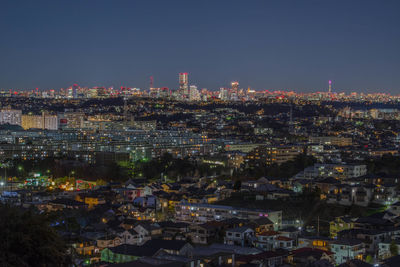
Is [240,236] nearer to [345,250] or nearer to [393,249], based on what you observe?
[345,250]

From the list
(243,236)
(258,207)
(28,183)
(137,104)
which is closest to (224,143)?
(28,183)

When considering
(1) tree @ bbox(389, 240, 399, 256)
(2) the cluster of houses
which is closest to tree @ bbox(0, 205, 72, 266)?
(2) the cluster of houses

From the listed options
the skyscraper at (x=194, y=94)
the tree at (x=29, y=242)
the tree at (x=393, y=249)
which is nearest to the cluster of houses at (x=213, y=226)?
the tree at (x=393, y=249)

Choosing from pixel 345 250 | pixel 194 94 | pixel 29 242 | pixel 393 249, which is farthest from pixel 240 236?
pixel 194 94

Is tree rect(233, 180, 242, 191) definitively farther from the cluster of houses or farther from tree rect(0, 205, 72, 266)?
tree rect(0, 205, 72, 266)

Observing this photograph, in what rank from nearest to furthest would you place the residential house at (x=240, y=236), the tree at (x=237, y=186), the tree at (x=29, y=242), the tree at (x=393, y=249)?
the tree at (x=29, y=242), the tree at (x=393, y=249), the residential house at (x=240, y=236), the tree at (x=237, y=186)

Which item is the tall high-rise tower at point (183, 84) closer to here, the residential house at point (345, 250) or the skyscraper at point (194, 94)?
the skyscraper at point (194, 94)

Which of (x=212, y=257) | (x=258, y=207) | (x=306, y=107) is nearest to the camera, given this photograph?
(x=212, y=257)

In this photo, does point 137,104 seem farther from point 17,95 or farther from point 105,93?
point 17,95
